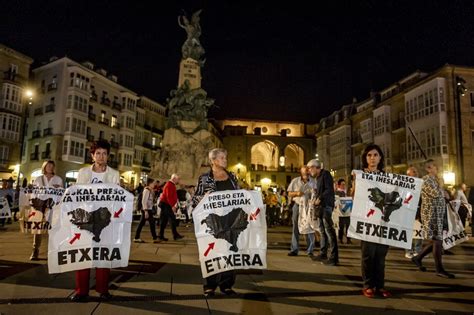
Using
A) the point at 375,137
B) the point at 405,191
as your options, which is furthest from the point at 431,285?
the point at 375,137

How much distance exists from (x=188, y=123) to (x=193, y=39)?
6892 millimetres

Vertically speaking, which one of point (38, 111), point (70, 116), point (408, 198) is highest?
point (38, 111)

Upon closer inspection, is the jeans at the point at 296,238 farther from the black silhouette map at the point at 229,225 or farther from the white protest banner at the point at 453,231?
the black silhouette map at the point at 229,225

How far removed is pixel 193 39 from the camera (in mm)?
27422

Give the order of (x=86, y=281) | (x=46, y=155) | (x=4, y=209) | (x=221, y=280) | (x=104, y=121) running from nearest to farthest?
(x=86, y=281), (x=221, y=280), (x=4, y=209), (x=46, y=155), (x=104, y=121)

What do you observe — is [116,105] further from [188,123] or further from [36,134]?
[188,123]

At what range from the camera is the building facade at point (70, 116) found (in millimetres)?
45688

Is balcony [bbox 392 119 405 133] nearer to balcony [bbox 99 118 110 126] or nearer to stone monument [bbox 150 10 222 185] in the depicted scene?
stone monument [bbox 150 10 222 185]

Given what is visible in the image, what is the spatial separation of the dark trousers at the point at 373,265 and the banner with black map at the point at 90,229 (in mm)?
3419

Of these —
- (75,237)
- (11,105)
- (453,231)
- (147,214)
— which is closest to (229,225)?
(75,237)

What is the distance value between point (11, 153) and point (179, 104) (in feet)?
93.3

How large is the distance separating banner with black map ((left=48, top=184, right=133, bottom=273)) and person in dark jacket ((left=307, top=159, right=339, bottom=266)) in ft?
14.3

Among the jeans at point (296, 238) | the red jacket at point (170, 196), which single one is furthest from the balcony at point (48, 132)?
the jeans at point (296, 238)

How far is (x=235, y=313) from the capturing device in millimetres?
4363
